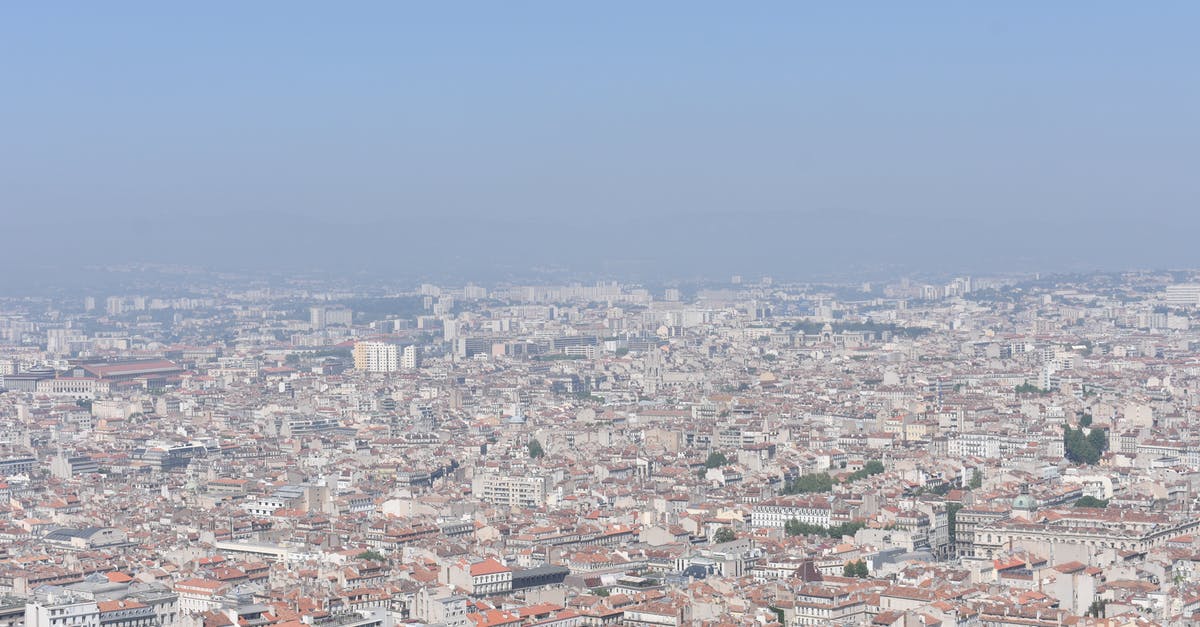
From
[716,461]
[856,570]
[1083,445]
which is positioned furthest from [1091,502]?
[716,461]

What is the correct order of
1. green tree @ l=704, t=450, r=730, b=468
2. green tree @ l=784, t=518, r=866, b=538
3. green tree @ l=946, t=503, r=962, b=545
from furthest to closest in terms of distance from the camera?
1. green tree @ l=704, t=450, r=730, b=468
2. green tree @ l=946, t=503, r=962, b=545
3. green tree @ l=784, t=518, r=866, b=538

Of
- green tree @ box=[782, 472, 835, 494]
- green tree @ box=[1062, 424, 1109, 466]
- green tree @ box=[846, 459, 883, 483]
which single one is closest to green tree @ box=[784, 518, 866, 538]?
green tree @ box=[782, 472, 835, 494]

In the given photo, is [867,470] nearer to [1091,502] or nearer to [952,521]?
[1091,502]

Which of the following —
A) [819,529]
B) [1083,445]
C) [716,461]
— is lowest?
[819,529]

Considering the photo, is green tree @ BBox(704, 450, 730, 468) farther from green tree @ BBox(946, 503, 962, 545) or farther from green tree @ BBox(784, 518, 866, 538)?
green tree @ BBox(946, 503, 962, 545)

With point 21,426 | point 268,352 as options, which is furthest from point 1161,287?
point 21,426

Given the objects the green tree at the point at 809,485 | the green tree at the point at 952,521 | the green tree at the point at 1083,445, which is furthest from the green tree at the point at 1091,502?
the green tree at the point at 1083,445
